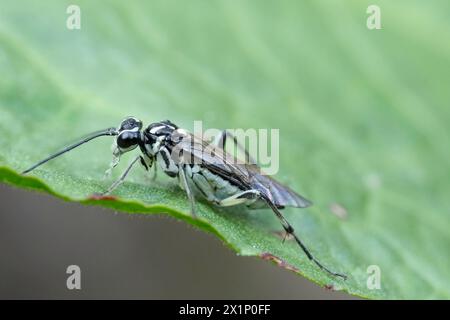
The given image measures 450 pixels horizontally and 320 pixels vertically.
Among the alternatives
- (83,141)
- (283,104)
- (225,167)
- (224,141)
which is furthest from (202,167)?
(283,104)

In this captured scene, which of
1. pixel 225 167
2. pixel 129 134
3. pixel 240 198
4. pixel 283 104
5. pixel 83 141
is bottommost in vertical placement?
pixel 240 198

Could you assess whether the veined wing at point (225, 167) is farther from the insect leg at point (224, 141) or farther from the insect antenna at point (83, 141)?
the insect antenna at point (83, 141)

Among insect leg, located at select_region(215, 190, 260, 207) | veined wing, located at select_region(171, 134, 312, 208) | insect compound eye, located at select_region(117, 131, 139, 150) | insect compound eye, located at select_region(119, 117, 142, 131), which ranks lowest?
insect leg, located at select_region(215, 190, 260, 207)

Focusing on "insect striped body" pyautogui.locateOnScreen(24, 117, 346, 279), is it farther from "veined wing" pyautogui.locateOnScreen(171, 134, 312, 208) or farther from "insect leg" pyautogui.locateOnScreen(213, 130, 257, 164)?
"insect leg" pyautogui.locateOnScreen(213, 130, 257, 164)

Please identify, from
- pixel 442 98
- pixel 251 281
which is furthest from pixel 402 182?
pixel 251 281

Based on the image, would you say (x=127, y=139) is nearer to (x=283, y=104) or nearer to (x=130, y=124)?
(x=130, y=124)

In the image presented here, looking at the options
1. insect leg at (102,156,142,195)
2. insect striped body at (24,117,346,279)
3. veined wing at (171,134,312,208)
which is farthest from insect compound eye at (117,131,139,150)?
veined wing at (171,134,312,208)

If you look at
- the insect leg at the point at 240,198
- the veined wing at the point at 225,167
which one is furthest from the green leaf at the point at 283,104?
the veined wing at the point at 225,167
